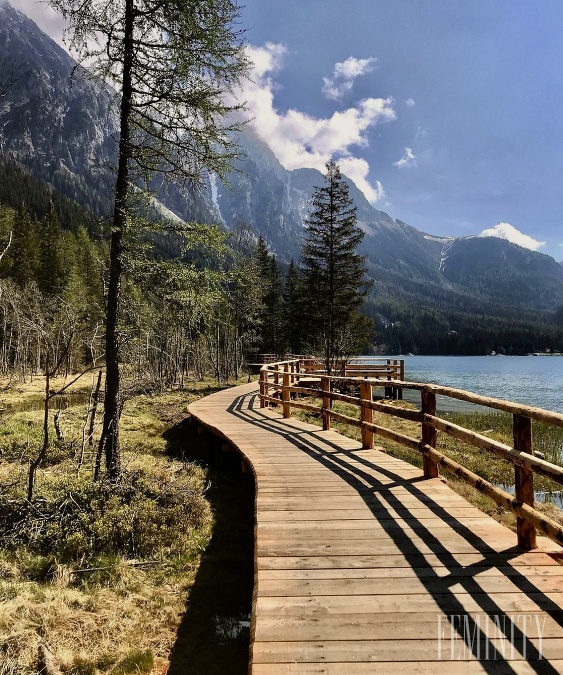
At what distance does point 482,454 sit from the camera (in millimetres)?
13492

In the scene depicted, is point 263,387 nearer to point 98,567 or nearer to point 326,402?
point 326,402

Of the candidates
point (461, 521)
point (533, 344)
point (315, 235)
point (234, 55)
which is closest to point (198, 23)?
point (234, 55)

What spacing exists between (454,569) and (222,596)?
2817 millimetres

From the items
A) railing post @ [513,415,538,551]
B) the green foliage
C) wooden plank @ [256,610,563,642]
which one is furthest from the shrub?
railing post @ [513,415,538,551]

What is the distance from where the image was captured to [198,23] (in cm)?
682

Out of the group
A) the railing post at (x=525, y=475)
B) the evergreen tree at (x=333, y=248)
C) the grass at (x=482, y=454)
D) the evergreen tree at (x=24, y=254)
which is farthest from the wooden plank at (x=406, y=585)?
the evergreen tree at (x=24, y=254)

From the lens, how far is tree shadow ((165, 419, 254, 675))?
3682mm

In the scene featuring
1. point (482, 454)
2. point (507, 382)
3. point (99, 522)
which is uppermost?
point (99, 522)

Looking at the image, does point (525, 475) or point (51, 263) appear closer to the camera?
point (525, 475)

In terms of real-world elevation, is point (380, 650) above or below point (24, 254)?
below

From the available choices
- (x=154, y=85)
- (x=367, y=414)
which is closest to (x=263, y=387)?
(x=367, y=414)

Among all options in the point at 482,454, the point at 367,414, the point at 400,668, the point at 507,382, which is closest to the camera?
the point at 400,668

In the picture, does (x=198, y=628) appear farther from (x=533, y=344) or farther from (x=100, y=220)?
(x=533, y=344)

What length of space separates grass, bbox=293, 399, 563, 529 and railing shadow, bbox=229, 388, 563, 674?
3.47 meters
